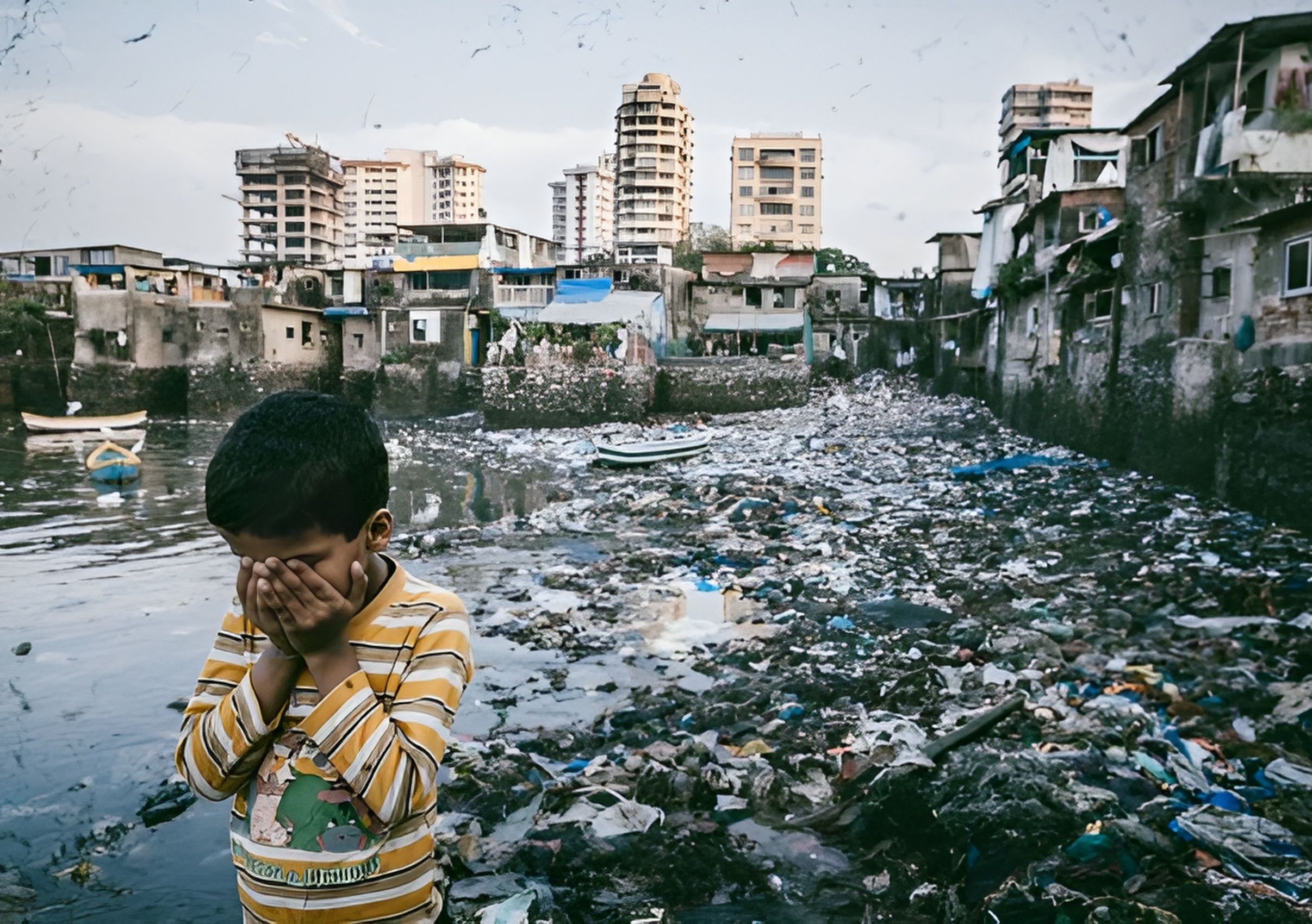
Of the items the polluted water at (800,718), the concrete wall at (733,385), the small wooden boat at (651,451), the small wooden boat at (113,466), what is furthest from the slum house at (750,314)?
→ the polluted water at (800,718)

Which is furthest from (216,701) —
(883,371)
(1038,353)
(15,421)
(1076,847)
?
(15,421)

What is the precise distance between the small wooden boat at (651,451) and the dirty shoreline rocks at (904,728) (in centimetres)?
606

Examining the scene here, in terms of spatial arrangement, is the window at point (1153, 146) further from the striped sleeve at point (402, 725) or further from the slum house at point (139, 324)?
the slum house at point (139, 324)

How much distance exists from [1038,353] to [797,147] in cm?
4898

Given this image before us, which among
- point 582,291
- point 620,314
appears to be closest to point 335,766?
point 620,314

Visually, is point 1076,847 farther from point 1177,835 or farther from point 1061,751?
point 1061,751

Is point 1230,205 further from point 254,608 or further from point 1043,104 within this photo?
point 1043,104

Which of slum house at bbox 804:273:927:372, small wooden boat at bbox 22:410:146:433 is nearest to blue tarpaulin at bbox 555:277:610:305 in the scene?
slum house at bbox 804:273:927:372

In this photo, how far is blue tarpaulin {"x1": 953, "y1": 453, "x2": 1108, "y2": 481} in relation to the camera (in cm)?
1198

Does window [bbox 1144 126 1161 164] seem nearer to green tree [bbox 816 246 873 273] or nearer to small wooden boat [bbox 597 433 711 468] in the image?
small wooden boat [bbox 597 433 711 468]

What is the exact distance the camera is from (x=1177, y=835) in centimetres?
289

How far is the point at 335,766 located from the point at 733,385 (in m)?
24.7

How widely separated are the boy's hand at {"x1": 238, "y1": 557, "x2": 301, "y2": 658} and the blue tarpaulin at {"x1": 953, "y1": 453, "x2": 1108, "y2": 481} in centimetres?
1160

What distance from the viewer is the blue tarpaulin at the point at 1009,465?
12.0 meters
